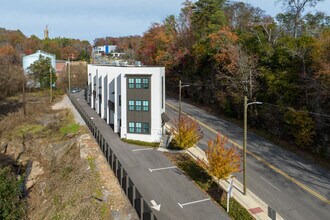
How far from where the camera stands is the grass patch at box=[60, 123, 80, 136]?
4297 cm

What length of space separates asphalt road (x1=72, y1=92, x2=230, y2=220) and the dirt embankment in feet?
6.30

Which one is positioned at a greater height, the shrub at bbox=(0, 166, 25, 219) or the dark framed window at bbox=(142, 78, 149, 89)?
the dark framed window at bbox=(142, 78, 149, 89)

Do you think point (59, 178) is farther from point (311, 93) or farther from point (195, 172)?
point (311, 93)

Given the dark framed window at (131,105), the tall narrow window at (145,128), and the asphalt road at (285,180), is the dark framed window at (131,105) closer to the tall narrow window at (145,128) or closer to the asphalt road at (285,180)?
the tall narrow window at (145,128)

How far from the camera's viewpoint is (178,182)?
25.4 meters

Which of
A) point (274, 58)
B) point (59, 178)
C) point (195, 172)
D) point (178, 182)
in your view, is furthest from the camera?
point (274, 58)

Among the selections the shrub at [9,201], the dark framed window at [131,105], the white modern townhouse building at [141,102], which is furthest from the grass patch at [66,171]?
the dark framed window at [131,105]

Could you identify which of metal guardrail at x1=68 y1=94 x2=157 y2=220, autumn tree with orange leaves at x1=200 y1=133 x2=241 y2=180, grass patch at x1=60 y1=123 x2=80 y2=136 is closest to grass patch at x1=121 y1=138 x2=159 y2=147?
metal guardrail at x1=68 y1=94 x2=157 y2=220

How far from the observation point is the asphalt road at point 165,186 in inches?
817

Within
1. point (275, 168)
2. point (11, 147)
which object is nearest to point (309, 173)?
point (275, 168)

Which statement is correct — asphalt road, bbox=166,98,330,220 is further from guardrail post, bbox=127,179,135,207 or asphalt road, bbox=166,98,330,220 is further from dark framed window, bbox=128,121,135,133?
guardrail post, bbox=127,179,135,207

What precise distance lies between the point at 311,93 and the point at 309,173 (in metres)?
9.36

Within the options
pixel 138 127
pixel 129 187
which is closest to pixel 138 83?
pixel 138 127

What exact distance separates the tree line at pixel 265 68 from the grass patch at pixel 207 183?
12701mm
